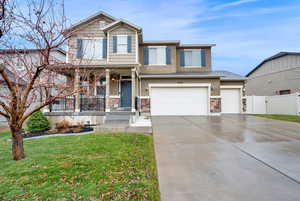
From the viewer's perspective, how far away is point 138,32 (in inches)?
425

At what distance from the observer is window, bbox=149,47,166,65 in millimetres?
12688

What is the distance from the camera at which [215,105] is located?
11.7m

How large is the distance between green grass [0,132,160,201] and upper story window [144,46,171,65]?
9339 mm

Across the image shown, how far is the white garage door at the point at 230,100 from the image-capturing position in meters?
13.4

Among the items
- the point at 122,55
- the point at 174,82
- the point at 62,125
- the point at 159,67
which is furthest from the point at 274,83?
the point at 62,125

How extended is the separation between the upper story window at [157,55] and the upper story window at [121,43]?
237 cm

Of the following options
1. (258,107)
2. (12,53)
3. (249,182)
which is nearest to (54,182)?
(249,182)

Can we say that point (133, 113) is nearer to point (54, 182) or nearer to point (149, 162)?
point (149, 162)

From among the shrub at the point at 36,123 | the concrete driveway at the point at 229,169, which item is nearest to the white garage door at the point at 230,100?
the concrete driveway at the point at 229,169

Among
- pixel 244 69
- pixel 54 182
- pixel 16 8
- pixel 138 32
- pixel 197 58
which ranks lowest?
pixel 54 182

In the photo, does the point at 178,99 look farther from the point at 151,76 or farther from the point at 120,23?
the point at 120,23

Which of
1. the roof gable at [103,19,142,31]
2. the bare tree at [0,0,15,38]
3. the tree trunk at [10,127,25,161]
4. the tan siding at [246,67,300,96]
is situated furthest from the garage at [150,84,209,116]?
the tan siding at [246,67,300,96]

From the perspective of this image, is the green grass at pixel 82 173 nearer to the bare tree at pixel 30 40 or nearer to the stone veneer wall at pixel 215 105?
the bare tree at pixel 30 40

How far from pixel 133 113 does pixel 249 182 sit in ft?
21.3
